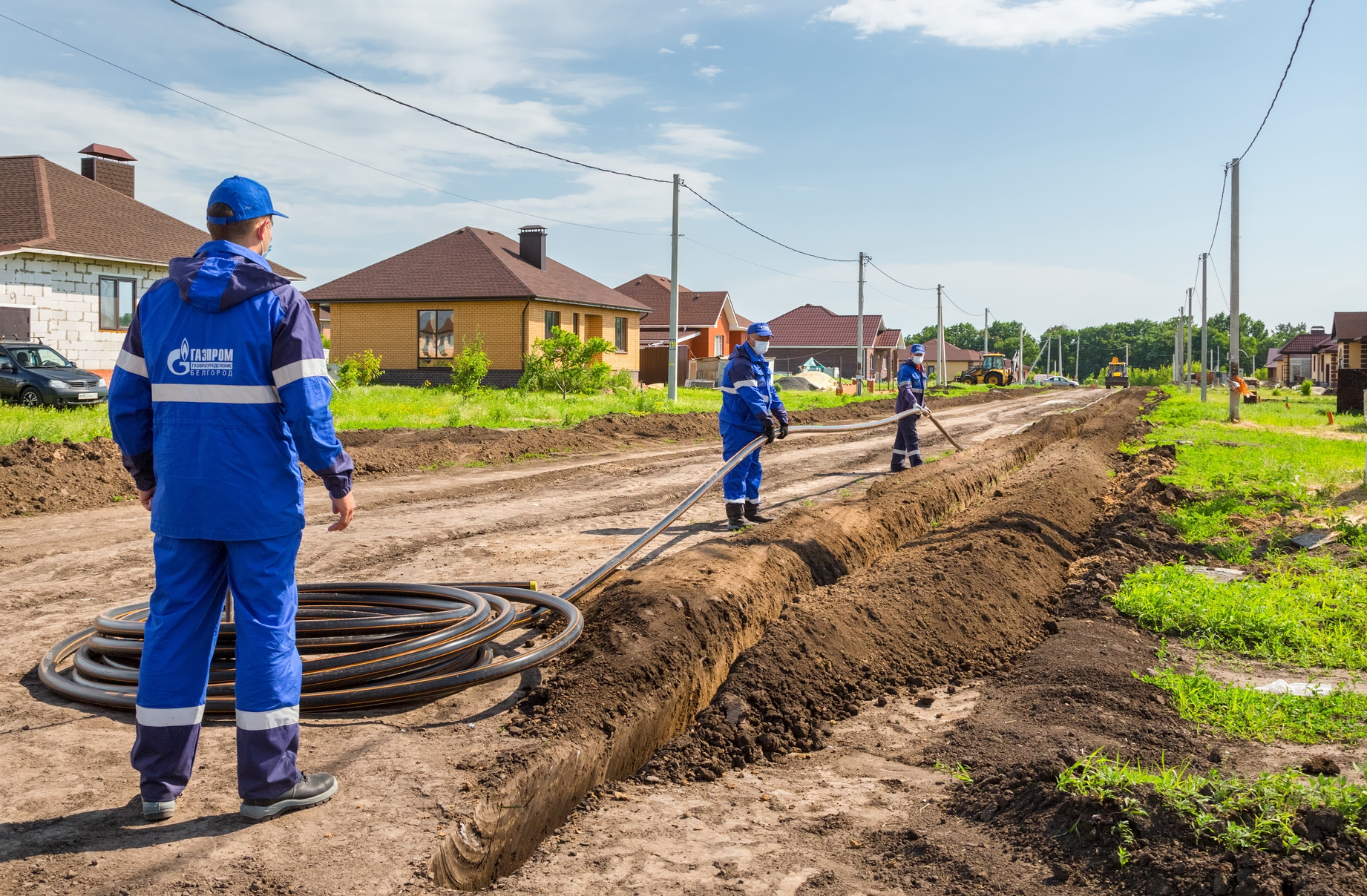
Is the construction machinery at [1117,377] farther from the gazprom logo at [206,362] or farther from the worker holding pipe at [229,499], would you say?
the gazprom logo at [206,362]

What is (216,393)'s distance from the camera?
3.27 metres

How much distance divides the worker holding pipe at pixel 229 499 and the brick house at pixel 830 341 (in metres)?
59.2

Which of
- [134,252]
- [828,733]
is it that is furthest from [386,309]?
[828,733]

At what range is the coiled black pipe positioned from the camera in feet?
14.4

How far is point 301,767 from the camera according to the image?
3.78 meters

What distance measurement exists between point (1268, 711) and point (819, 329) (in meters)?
66.5

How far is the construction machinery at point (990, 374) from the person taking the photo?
6425cm

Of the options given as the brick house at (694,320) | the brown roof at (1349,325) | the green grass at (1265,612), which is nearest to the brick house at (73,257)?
the green grass at (1265,612)

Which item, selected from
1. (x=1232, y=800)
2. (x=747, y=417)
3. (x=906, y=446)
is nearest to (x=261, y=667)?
(x=1232, y=800)

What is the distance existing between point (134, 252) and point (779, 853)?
2562cm

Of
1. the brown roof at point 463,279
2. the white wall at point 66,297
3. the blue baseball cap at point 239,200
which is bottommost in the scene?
the blue baseball cap at point 239,200

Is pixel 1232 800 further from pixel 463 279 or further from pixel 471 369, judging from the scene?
pixel 463 279

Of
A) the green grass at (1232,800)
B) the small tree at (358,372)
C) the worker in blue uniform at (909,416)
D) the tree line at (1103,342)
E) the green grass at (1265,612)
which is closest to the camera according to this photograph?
the green grass at (1232,800)

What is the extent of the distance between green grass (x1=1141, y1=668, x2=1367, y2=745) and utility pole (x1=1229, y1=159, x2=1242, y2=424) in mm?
22799
